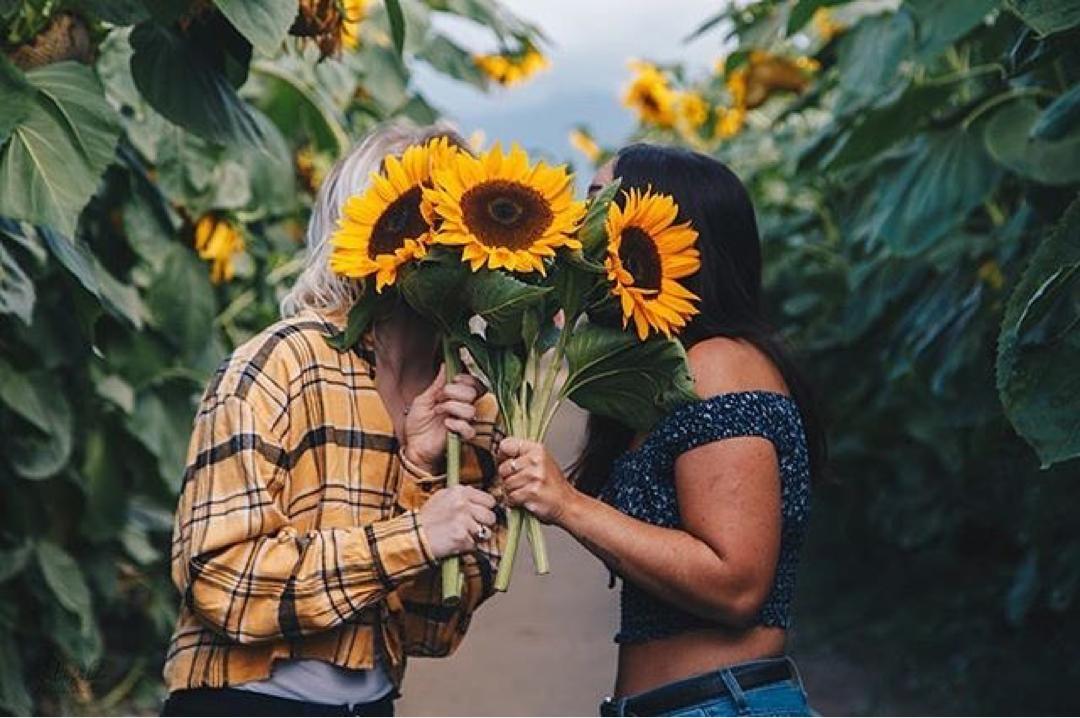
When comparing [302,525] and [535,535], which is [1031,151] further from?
[302,525]

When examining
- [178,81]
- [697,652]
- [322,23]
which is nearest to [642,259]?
[697,652]

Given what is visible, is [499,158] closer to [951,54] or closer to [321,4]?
[321,4]

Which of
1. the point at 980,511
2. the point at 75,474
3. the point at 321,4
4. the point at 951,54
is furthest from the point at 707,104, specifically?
the point at 321,4

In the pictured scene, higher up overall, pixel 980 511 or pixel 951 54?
pixel 951 54

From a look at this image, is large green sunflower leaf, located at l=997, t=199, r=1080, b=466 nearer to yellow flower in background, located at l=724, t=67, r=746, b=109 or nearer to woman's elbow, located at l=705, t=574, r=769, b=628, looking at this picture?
woman's elbow, located at l=705, t=574, r=769, b=628

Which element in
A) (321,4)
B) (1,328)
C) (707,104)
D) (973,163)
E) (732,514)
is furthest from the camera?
(707,104)

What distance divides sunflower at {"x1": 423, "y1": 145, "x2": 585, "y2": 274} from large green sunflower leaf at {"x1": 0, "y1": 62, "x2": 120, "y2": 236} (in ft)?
2.27

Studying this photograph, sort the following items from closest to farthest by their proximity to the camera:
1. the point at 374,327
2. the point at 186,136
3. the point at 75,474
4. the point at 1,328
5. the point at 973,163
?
the point at 374,327 → the point at 1,328 → the point at 973,163 → the point at 186,136 → the point at 75,474

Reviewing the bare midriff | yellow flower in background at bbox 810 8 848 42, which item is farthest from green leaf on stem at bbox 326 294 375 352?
yellow flower in background at bbox 810 8 848 42

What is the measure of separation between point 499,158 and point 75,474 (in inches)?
111

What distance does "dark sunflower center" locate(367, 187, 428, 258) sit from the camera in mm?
2137

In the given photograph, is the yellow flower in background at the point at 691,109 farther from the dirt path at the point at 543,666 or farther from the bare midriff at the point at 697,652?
the bare midriff at the point at 697,652

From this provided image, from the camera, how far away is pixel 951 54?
15.7 feet

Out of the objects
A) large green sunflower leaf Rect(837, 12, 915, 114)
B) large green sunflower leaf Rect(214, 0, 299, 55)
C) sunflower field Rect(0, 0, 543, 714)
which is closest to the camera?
large green sunflower leaf Rect(214, 0, 299, 55)
